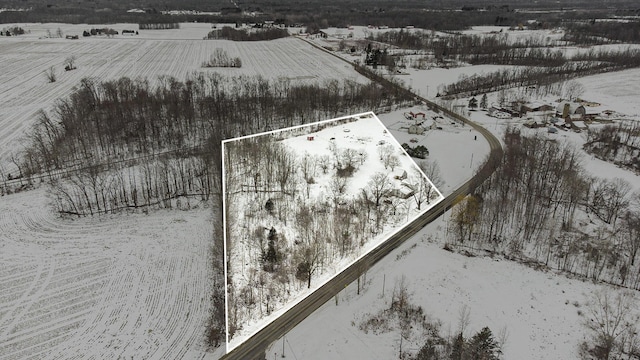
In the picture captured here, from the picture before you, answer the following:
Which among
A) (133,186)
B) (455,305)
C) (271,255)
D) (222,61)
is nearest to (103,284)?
(271,255)

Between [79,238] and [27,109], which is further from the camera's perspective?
[27,109]

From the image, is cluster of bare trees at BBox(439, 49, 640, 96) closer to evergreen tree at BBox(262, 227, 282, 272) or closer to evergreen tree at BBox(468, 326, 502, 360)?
evergreen tree at BBox(262, 227, 282, 272)

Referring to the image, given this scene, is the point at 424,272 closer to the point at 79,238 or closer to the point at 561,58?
the point at 79,238

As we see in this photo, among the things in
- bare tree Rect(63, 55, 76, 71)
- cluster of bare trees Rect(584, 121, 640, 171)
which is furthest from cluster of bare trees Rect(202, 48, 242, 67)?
cluster of bare trees Rect(584, 121, 640, 171)

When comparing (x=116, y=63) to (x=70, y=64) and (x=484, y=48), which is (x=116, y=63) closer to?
(x=70, y=64)

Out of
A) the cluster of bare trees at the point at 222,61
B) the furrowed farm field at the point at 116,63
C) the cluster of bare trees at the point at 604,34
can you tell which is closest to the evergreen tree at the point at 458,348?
the furrowed farm field at the point at 116,63

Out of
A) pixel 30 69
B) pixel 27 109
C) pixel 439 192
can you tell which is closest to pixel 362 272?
pixel 439 192
